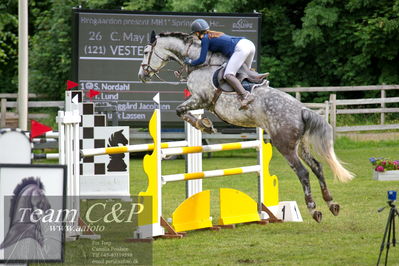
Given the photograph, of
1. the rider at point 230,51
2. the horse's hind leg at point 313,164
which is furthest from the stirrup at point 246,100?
the horse's hind leg at point 313,164

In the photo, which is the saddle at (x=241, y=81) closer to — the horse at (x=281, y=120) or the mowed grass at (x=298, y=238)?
the horse at (x=281, y=120)

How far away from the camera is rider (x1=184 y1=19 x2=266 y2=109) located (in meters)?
9.88

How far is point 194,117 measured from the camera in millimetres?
10016

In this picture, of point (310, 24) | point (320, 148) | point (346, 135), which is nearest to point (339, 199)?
point (320, 148)

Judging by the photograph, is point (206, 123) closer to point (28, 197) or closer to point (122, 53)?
point (28, 197)

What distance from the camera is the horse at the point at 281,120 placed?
31.9ft

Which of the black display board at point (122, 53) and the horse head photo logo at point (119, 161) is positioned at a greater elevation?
the black display board at point (122, 53)

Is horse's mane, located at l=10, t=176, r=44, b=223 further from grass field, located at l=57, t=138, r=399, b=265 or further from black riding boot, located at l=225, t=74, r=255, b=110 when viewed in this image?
black riding boot, located at l=225, t=74, r=255, b=110

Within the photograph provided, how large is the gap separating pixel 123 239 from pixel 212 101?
177 cm

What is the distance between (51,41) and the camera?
95.3 ft

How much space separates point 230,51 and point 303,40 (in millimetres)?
17216

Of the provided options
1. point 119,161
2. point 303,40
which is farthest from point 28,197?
point 303,40

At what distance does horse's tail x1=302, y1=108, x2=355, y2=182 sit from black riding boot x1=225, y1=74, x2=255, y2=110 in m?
0.58

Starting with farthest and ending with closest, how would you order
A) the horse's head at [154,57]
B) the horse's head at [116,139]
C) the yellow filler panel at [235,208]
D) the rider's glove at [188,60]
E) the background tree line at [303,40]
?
the background tree line at [303,40], the horse's head at [116,139], the horse's head at [154,57], the yellow filler panel at [235,208], the rider's glove at [188,60]
